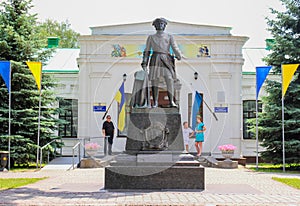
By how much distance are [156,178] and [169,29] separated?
13413 mm

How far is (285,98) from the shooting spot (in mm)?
17062

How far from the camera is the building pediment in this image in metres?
21.2

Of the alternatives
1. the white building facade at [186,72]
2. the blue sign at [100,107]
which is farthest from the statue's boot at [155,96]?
the blue sign at [100,107]

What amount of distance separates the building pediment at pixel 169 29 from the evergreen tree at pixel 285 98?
4.09m

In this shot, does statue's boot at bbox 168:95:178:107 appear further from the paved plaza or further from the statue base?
the paved plaza

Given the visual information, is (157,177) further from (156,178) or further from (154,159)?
(154,159)

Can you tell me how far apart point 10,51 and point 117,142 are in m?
6.48

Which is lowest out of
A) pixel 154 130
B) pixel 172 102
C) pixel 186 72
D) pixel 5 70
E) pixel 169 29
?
pixel 154 130

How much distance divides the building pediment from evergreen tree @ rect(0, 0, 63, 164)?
161 inches

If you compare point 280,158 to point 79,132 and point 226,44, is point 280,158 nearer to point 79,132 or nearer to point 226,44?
point 226,44

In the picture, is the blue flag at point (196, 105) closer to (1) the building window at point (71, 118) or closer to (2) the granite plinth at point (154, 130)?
→ (1) the building window at point (71, 118)

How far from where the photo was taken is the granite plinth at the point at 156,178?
29.9 ft

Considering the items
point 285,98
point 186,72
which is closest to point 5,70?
point 186,72

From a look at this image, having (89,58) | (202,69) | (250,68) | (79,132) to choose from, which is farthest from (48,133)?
(250,68)
